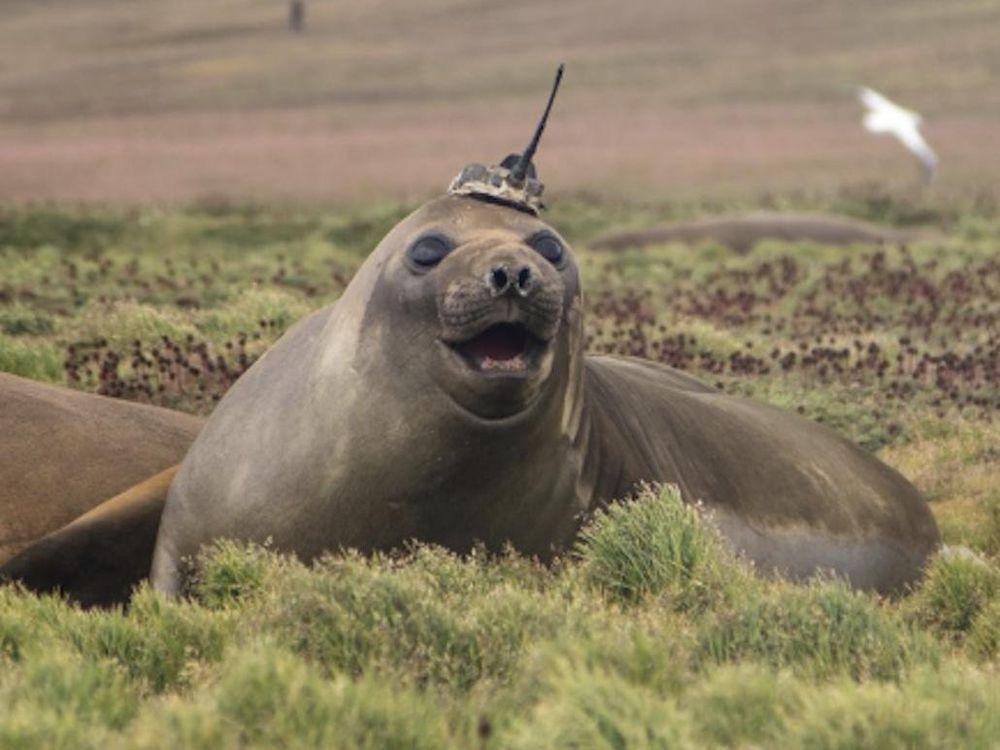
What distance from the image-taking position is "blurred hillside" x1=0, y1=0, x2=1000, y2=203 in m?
42.4

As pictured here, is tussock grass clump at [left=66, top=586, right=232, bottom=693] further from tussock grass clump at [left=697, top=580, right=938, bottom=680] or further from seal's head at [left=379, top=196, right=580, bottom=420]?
tussock grass clump at [left=697, top=580, right=938, bottom=680]

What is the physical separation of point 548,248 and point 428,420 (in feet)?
2.49

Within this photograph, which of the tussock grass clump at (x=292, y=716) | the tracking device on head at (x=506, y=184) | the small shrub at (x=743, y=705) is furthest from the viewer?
the tracking device on head at (x=506, y=184)

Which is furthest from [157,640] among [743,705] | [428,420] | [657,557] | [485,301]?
[743,705]

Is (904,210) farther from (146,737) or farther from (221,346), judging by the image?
(146,737)

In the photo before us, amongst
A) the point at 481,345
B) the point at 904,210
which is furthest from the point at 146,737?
the point at 904,210

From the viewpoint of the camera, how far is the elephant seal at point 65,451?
8141mm

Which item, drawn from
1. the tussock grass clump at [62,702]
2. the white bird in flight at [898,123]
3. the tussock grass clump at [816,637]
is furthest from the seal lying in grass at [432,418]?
the white bird in flight at [898,123]

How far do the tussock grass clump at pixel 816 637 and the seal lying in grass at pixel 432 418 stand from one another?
A: 1.03 metres

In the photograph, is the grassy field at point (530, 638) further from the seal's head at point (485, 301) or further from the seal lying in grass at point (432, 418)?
the seal's head at point (485, 301)

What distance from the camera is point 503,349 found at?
7008mm

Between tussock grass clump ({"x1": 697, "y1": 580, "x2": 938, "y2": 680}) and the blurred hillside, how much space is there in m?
25.3

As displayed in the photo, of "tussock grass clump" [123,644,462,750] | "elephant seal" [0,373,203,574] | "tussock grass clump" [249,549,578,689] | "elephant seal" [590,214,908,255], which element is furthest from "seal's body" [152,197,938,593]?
"elephant seal" [590,214,908,255]

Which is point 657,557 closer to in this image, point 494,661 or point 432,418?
point 432,418
